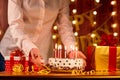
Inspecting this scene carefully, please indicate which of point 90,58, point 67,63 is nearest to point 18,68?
point 67,63

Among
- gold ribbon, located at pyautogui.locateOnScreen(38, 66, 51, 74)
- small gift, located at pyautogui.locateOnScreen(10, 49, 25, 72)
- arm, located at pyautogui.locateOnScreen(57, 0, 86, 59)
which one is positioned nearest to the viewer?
gold ribbon, located at pyautogui.locateOnScreen(38, 66, 51, 74)

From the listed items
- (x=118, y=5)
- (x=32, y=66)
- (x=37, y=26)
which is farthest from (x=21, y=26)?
(x=118, y=5)

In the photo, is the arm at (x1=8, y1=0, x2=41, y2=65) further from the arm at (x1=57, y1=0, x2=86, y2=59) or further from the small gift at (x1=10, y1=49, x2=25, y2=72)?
the arm at (x1=57, y1=0, x2=86, y2=59)

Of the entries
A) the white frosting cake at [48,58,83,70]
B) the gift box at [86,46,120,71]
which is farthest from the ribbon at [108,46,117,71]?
the white frosting cake at [48,58,83,70]

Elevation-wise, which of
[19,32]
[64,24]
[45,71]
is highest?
Answer: [64,24]

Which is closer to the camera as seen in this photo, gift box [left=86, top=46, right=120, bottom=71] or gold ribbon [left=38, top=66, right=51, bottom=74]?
gold ribbon [left=38, top=66, right=51, bottom=74]

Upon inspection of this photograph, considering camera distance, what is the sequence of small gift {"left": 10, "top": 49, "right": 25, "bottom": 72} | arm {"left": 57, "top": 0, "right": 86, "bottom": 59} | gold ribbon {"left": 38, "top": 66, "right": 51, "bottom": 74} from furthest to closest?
arm {"left": 57, "top": 0, "right": 86, "bottom": 59} < small gift {"left": 10, "top": 49, "right": 25, "bottom": 72} < gold ribbon {"left": 38, "top": 66, "right": 51, "bottom": 74}

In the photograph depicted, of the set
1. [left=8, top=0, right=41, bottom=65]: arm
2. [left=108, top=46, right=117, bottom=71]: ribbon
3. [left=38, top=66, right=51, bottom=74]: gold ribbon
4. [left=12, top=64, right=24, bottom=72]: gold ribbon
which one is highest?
[left=8, top=0, right=41, bottom=65]: arm

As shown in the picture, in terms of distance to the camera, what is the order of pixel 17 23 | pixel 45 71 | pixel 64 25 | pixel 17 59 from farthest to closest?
pixel 64 25
pixel 17 23
pixel 17 59
pixel 45 71

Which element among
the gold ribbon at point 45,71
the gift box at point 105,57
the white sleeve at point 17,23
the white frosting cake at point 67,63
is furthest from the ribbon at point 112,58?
the white sleeve at point 17,23

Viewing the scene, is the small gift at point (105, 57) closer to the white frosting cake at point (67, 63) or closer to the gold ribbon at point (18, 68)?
the white frosting cake at point (67, 63)

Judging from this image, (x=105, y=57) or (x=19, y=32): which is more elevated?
(x=19, y=32)

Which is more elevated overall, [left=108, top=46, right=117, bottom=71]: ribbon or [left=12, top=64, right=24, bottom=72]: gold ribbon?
[left=108, top=46, right=117, bottom=71]: ribbon

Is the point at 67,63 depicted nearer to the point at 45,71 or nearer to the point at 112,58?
the point at 45,71
